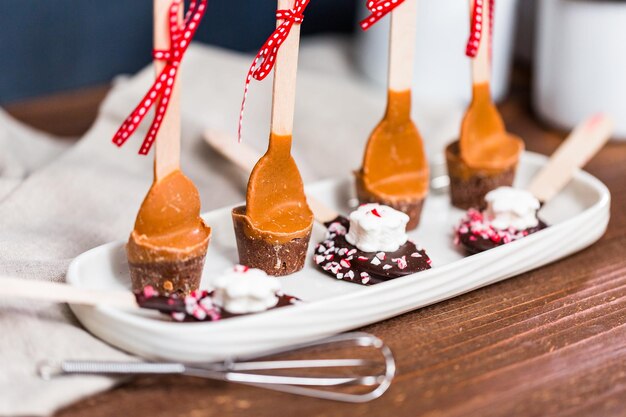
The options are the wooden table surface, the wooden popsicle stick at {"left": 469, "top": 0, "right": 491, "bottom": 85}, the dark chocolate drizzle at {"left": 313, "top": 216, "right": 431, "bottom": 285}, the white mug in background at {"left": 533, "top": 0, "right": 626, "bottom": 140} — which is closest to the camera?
the wooden table surface

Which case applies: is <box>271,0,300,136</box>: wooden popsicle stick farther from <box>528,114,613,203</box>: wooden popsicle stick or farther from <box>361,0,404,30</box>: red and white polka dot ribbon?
<box>528,114,613,203</box>: wooden popsicle stick

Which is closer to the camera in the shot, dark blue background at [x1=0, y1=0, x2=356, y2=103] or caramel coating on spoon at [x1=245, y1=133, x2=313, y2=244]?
caramel coating on spoon at [x1=245, y1=133, x2=313, y2=244]

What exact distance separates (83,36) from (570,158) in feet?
2.44

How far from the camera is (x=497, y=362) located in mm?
685

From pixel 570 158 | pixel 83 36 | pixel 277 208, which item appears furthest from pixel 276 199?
pixel 83 36

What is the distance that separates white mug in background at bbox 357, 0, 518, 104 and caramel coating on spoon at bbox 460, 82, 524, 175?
256 millimetres

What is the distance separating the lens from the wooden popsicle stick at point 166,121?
645 mm

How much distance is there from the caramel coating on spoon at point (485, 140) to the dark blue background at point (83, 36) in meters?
0.58

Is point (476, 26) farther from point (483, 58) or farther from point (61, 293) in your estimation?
point (61, 293)

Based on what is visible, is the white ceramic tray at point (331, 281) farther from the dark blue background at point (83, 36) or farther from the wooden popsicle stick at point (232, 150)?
the dark blue background at point (83, 36)

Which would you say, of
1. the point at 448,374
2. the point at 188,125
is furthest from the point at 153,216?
the point at 188,125

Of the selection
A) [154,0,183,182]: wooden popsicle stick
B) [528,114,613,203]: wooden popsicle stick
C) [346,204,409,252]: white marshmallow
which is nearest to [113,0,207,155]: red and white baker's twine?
[154,0,183,182]: wooden popsicle stick

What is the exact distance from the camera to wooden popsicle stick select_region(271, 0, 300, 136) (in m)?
0.72

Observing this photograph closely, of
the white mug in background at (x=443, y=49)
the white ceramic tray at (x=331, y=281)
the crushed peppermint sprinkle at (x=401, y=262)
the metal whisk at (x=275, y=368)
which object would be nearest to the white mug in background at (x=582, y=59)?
the white mug in background at (x=443, y=49)
